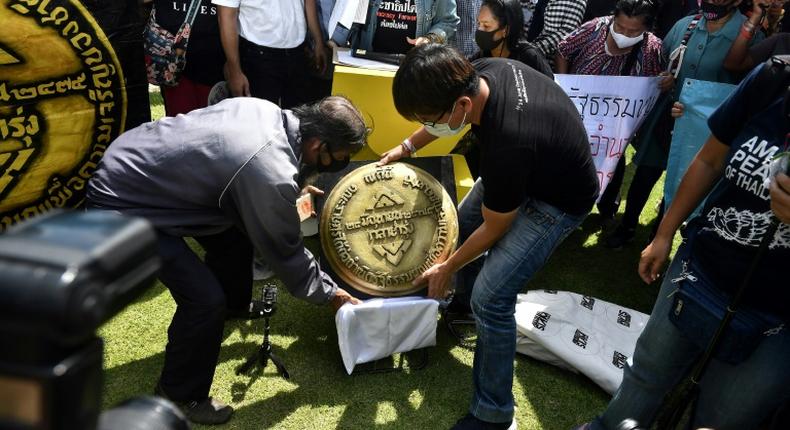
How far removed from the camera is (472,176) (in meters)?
4.40

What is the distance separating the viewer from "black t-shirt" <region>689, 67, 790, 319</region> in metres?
1.94

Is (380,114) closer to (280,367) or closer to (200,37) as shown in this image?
(200,37)


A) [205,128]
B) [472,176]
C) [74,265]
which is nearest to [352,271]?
[205,128]

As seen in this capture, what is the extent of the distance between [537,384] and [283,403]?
4.49 ft

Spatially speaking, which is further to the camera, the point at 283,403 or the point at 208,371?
the point at 283,403

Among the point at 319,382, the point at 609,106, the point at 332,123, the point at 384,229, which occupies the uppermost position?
the point at 332,123

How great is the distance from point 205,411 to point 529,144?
1.88 m

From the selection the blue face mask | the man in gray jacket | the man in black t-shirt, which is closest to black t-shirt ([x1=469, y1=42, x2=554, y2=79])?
the man in black t-shirt

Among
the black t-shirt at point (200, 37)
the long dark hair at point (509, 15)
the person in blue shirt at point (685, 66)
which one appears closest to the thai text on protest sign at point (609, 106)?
the person in blue shirt at point (685, 66)

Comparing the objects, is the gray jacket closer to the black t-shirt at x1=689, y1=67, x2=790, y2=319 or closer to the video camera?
the black t-shirt at x1=689, y1=67, x2=790, y2=319

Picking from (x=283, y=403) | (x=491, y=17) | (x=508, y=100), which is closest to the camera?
(x=508, y=100)

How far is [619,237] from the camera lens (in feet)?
16.2

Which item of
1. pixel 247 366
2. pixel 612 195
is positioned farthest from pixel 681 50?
pixel 247 366

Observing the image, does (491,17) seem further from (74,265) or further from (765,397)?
(74,265)
